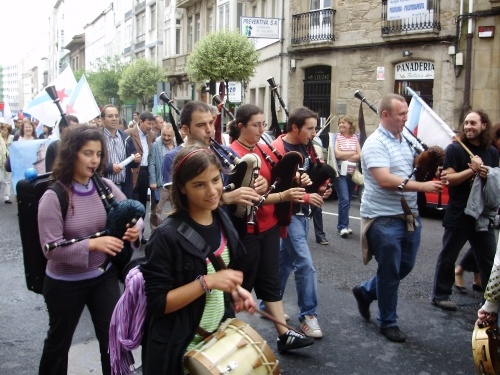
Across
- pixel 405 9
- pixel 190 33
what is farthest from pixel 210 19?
pixel 405 9

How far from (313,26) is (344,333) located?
20.3m

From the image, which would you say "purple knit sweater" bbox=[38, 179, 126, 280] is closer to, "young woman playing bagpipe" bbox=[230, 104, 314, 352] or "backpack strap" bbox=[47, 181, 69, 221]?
"backpack strap" bbox=[47, 181, 69, 221]

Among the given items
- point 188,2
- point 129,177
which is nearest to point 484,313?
point 129,177

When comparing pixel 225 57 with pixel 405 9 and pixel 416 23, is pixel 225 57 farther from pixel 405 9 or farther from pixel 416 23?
pixel 405 9

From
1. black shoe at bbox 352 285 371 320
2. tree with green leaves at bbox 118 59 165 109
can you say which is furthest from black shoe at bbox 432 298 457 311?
tree with green leaves at bbox 118 59 165 109

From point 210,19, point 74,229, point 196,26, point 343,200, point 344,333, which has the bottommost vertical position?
point 344,333

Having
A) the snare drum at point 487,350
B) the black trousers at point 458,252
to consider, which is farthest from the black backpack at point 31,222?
the black trousers at point 458,252

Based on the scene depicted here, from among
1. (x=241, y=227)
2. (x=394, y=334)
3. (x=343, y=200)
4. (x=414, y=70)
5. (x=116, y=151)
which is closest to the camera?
(x=241, y=227)

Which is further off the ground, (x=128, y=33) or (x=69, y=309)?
(x=128, y=33)

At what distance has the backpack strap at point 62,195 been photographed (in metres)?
3.38

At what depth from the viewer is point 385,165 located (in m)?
4.89

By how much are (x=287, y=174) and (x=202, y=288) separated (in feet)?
6.81

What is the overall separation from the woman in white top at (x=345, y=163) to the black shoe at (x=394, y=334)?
4.20 m

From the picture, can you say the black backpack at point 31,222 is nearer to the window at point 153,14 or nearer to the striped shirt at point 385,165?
the striped shirt at point 385,165
